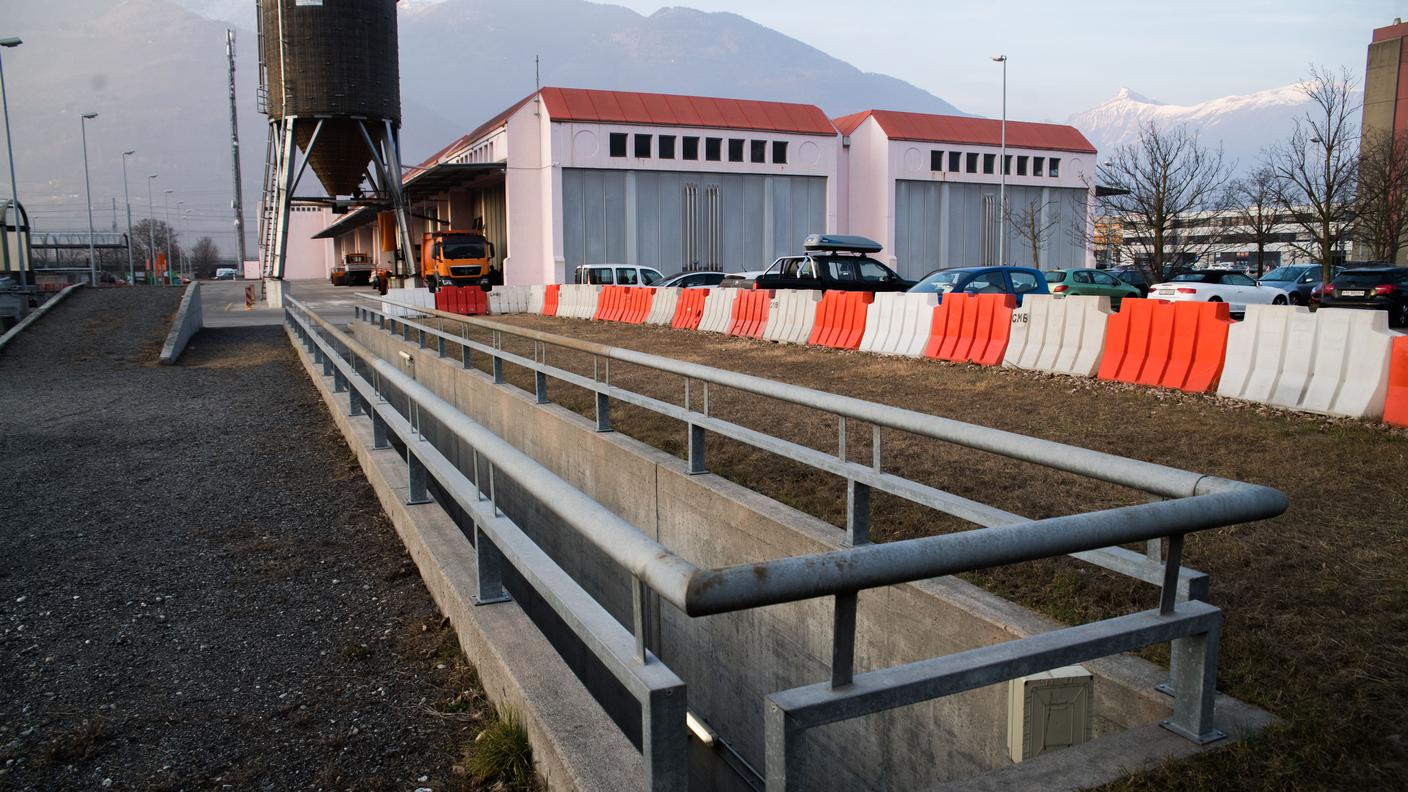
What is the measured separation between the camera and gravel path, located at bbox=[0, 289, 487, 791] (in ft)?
12.6

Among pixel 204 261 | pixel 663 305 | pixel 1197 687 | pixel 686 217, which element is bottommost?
pixel 1197 687

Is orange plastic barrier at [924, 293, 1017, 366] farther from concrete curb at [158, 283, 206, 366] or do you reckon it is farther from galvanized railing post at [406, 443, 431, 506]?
concrete curb at [158, 283, 206, 366]

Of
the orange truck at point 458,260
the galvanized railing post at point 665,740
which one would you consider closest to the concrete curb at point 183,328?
the orange truck at point 458,260

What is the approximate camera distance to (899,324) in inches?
609

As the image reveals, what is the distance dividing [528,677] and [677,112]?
4693cm

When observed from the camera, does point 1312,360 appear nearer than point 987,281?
Yes

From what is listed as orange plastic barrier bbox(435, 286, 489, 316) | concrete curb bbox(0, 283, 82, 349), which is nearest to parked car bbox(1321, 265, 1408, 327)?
orange plastic barrier bbox(435, 286, 489, 316)

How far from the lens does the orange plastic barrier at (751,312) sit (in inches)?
781

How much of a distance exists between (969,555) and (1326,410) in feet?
27.3

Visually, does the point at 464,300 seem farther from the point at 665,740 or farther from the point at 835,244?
the point at 665,740

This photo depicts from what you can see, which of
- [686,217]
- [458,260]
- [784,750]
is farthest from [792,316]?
[686,217]

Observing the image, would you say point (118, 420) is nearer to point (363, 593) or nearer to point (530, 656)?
point (363, 593)

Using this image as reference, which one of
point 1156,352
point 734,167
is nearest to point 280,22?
point 734,167

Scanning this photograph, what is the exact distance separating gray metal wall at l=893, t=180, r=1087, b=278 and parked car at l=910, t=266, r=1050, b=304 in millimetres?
33759
